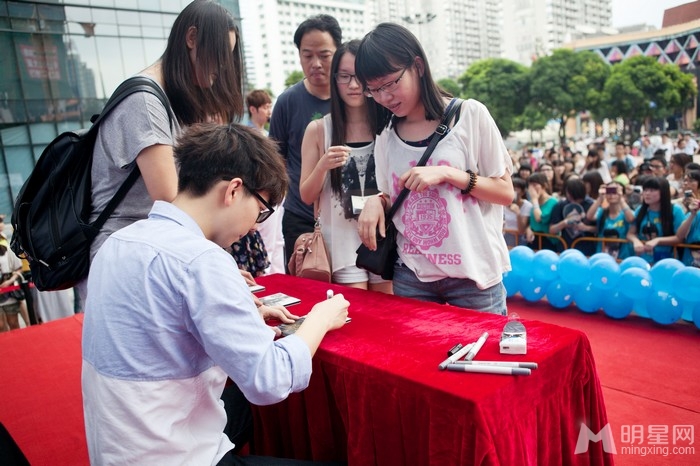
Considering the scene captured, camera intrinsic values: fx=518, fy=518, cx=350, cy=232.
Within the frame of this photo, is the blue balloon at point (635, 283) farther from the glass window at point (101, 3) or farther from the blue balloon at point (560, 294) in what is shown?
the glass window at point (101, 3)

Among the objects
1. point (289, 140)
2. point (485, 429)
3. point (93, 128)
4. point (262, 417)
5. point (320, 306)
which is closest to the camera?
point (485, 429)

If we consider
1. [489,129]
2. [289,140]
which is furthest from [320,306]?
[289,140]

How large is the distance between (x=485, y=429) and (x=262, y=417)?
3.26ft

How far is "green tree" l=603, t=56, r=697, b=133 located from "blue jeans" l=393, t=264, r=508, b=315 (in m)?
28.0

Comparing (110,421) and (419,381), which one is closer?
(110,421)

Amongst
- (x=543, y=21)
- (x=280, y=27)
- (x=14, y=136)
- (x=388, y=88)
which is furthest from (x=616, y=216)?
(x=543, y=21)

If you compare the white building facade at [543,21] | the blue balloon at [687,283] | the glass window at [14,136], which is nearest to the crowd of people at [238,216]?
the blue balloon at [687,283]

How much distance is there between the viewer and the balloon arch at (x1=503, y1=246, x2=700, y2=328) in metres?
3.62

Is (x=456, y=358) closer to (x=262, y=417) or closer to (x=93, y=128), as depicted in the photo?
(x=262, y=417)

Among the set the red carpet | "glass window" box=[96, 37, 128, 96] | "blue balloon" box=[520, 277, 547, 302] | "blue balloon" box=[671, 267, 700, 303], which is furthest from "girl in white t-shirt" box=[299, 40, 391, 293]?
"glass window" box=[96, 37, 128, 96]

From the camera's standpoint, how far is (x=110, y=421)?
107 cm

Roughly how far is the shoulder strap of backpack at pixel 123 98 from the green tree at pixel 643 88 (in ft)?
93.5

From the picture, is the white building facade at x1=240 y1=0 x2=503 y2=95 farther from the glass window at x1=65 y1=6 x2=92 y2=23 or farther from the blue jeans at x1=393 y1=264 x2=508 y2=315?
the blue jeans at x1=393 y1=264 x2=508 y2=315

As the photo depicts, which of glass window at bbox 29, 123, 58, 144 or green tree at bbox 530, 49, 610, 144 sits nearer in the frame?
glass window at bbox 29, 123, 58, 144
